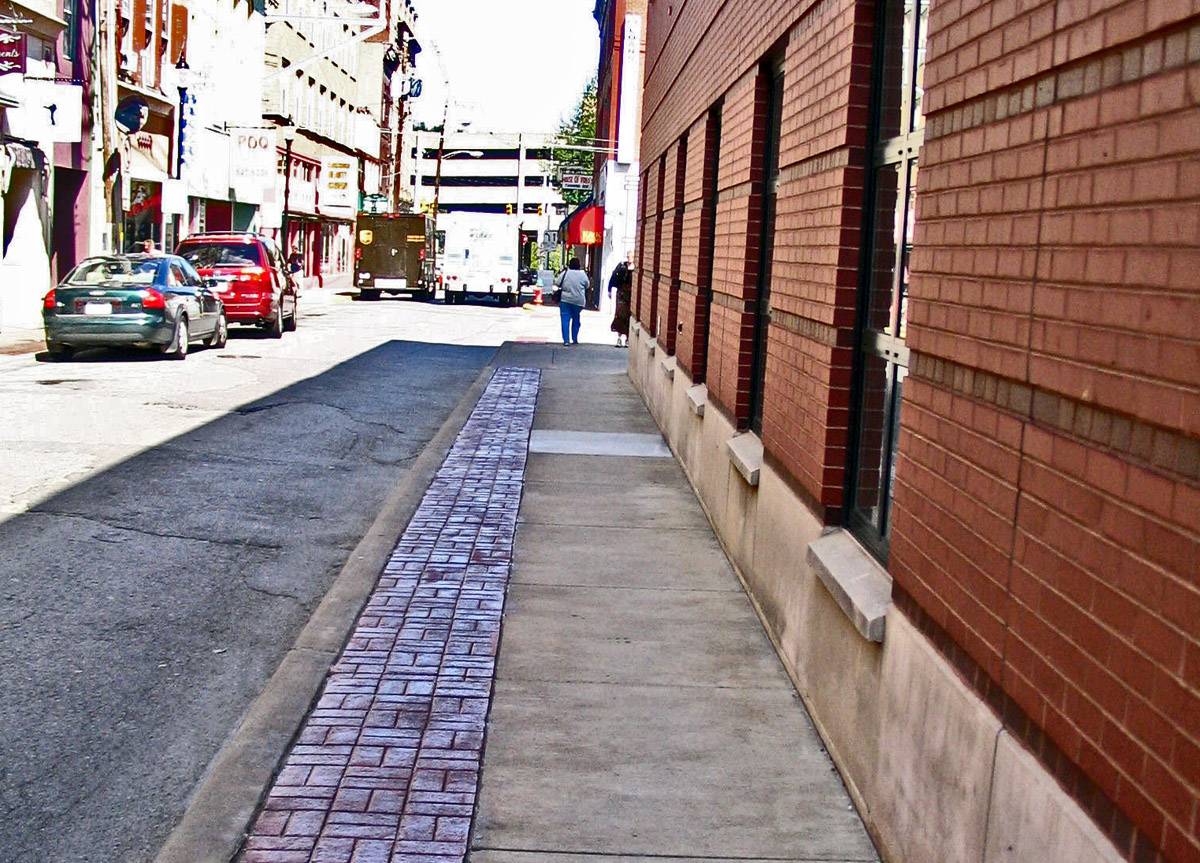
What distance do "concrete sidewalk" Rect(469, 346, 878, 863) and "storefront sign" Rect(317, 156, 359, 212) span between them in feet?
170

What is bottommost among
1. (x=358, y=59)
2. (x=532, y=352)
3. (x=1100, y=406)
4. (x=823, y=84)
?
(x=532, y=352)

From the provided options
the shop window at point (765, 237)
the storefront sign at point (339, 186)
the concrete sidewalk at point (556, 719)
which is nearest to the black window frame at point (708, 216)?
the concrete sidewalk at point (556, 719)

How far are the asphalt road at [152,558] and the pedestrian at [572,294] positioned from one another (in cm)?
999

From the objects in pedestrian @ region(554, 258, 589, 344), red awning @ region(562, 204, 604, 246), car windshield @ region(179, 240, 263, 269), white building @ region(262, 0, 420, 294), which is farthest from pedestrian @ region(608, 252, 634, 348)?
red awning @ region(562, 204, 604, 246)

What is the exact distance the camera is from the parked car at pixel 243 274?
92.0ft

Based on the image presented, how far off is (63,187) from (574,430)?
19801 millimetres

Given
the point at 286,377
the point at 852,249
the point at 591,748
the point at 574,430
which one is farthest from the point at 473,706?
the point at 286,377

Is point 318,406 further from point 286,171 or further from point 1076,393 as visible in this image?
point 286,171

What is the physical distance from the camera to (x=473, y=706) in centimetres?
593

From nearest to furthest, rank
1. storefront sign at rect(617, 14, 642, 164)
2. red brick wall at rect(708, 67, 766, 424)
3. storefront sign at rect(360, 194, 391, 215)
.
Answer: red brick wall at rect(708, 67, 766, 424) < storefront sign at rect(617, 14, 642, 164) < storefront sign at rect(360, 194, 391, 215)

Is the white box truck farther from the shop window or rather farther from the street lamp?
the shop window

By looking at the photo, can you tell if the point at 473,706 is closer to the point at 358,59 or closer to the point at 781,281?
the point at 781,281

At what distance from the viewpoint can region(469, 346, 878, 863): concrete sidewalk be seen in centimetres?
475

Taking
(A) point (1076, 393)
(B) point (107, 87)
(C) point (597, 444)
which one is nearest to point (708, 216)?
(C) point (597, 444)
